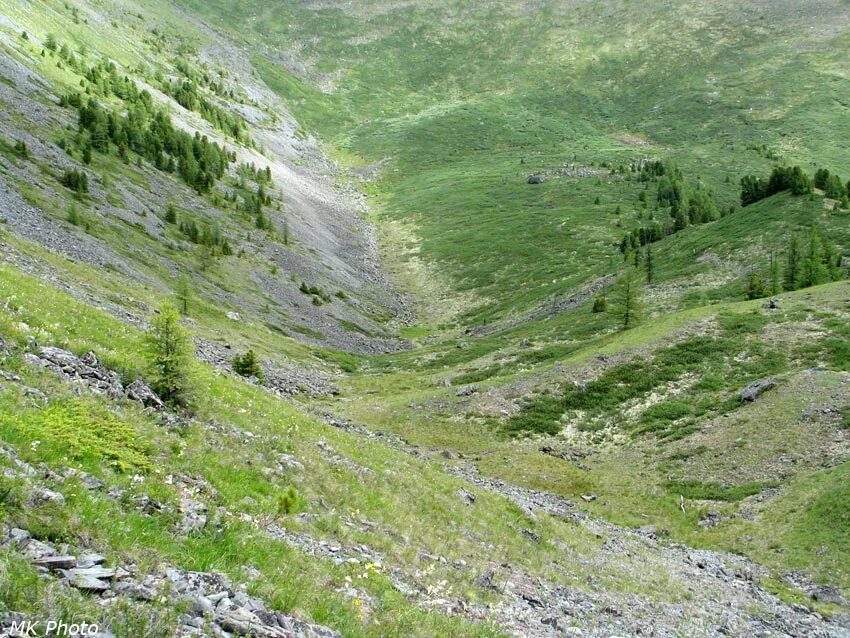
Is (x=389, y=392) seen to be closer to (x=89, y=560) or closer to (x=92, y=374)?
(x=92, y=374)

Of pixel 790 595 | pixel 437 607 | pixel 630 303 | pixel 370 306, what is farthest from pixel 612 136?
pixel 437 607

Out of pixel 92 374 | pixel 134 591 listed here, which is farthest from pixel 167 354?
pixel 134 591

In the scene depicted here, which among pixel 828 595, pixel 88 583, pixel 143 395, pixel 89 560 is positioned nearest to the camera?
pixel 88 583

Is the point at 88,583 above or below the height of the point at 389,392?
above

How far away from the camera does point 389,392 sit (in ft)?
186

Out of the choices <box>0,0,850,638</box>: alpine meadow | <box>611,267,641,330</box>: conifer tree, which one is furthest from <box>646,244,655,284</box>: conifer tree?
<box>611,267,641,330</box>: conifer tree

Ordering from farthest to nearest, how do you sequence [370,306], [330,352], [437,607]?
[370,306], [330,352], [437,607]

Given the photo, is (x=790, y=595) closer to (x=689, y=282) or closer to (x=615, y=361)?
(x=615, y=361)

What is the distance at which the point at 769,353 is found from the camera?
1810 inches

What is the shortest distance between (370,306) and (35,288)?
71.3 meters

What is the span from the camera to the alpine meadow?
10.0m

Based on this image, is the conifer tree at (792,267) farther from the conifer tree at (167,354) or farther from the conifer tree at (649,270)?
the conifer tree at (167,354)

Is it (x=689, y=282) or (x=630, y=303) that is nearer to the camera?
(x=630, y=303)

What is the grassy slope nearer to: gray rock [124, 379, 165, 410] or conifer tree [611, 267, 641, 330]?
conifer tree [611, 267, 641, 330]
